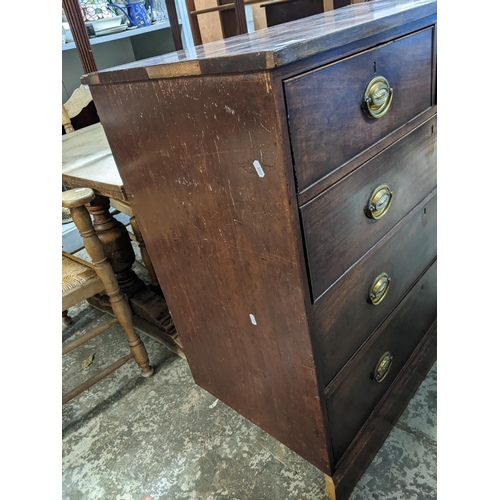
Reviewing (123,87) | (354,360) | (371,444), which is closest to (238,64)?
(123,87)

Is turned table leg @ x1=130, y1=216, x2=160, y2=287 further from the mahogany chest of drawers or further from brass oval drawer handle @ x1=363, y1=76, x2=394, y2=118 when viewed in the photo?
brass oval drawer handle @ x1=363, y1=76, x2=394, y2=118

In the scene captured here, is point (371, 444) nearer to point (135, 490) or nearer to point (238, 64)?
point (135, 490)

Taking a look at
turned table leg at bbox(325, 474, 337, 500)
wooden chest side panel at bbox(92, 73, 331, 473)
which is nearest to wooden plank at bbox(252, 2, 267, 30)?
wooden chest side panel at bbox(92, 73, 331, 473)

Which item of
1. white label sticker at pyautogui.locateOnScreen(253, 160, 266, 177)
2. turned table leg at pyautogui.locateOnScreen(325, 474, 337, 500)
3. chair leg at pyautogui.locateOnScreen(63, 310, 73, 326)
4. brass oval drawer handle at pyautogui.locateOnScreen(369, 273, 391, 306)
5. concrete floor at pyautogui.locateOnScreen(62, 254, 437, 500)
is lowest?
concrete floor at pyautogui.locateOnScreen(62, 254, 437, 500)

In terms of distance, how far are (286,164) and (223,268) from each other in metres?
0.34

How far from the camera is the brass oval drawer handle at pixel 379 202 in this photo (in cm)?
83

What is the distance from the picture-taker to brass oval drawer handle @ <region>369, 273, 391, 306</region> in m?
0.94

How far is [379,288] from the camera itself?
0.96 meters

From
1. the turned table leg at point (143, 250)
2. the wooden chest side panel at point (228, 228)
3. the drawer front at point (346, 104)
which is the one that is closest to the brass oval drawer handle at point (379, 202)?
the drawer front at point (346, 104)

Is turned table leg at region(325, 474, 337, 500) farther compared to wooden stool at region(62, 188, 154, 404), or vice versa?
wooden stool at region(62, 188, 154, 404)

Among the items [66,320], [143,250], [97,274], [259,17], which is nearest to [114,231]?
[143,250]

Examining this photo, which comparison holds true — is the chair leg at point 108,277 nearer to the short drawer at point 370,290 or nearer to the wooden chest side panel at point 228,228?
the wooden chest side panel at point 228,228

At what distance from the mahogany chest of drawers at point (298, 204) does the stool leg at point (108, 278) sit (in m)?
0.34

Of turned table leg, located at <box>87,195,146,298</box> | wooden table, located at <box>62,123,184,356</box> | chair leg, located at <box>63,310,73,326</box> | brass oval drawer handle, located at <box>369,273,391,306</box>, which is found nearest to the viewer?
brass oval drawer handle, located at <box>369,273,391,306</box>
